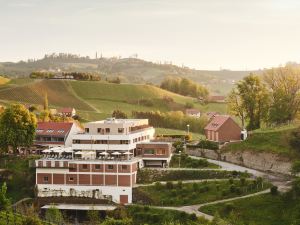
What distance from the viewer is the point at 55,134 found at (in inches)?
3029

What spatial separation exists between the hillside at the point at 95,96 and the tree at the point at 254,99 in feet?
139

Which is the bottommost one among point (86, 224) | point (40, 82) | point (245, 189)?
point (86, 224)

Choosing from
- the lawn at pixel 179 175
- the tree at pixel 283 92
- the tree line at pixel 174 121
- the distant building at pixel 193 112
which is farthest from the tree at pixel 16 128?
the distant building at pixel 193 112

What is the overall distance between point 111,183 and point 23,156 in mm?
13756

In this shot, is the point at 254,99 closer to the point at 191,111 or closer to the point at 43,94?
the point at 191,111

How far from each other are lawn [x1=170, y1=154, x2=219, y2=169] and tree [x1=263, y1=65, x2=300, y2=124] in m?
12.8

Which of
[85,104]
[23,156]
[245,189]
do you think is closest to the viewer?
[245,189]

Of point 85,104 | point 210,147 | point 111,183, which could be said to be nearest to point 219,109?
point 85,104

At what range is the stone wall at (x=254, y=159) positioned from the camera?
63406mm

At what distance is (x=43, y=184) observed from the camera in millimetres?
67062

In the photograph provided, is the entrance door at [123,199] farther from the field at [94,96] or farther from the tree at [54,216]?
the field at [94,96]

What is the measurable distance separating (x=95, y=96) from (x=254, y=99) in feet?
208

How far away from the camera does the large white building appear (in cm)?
6544

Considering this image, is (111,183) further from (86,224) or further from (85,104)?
(85,104)
